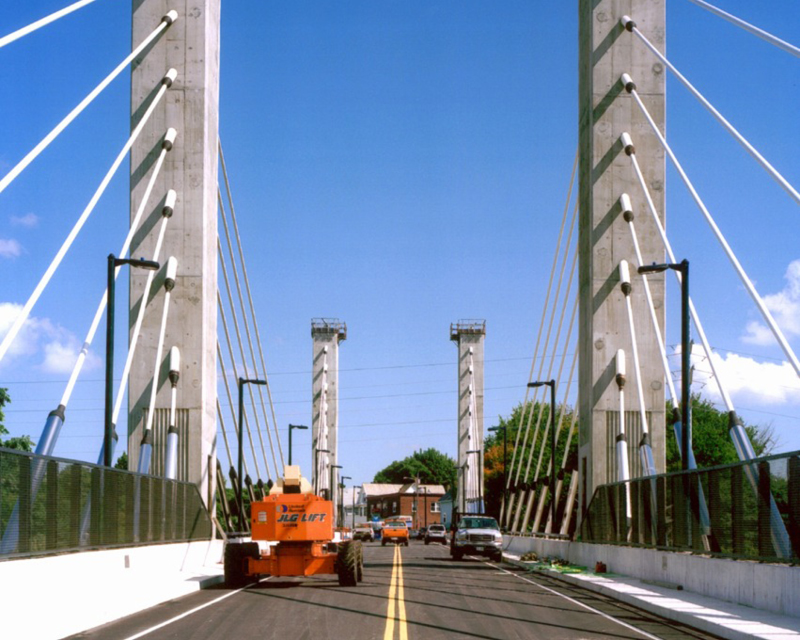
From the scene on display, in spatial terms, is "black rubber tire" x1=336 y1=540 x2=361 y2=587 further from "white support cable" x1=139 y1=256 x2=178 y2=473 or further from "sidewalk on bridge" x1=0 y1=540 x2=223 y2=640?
"white support cable" x1=139 y1=256 x2=178 y2=473

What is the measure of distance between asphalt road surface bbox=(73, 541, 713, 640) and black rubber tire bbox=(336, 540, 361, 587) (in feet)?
1.16

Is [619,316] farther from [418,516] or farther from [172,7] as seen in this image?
[418,516]

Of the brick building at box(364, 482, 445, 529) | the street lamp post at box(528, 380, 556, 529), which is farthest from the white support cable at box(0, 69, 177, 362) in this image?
the brick building at box(364, 482, 445, 529)

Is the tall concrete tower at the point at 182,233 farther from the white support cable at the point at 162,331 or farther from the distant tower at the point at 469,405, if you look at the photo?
the distant tower at the point at 469,405

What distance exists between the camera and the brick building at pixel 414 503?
6737 inches

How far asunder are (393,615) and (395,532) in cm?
6763

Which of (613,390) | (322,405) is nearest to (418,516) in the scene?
(322,405)

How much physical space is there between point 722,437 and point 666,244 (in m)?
59.6

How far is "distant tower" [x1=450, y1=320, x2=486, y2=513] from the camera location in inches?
3935

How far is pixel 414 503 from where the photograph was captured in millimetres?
172500

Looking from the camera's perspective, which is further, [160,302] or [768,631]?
[160,302]

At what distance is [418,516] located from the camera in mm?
172000

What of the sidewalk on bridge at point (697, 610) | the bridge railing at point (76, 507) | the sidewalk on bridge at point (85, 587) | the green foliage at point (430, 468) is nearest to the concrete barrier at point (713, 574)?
the sidewalk on bridge at point (697, 610)

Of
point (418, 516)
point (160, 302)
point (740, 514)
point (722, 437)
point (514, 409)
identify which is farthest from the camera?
point (418, 516)
